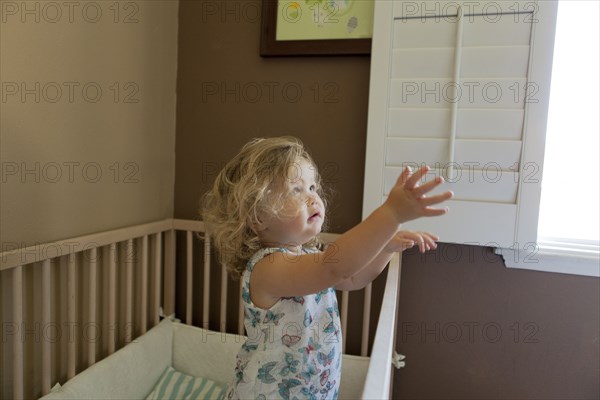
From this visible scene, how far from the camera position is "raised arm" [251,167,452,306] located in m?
0.48

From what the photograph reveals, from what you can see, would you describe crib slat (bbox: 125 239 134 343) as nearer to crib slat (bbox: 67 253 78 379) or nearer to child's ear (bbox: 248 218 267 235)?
crib slat (bbox: 67 253 78 379)

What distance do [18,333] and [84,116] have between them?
0.57m

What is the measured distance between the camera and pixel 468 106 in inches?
43.6

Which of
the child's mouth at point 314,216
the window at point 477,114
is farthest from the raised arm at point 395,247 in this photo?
the window at point 477,114

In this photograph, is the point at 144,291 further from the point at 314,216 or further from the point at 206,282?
the point at 314,216

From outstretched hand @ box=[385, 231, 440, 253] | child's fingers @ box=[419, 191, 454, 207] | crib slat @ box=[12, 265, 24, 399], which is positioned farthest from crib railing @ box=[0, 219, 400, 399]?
child's fingers @ box=[419, 191, 454, 207]

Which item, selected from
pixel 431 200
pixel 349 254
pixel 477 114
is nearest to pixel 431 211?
pixel 431 200

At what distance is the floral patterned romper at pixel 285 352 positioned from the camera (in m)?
0.72

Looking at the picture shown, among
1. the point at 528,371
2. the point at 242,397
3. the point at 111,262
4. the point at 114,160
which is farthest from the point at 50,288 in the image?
the point at 528,371

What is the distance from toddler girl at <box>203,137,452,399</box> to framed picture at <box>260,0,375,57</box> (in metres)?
0.69

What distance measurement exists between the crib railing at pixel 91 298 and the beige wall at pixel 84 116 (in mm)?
69

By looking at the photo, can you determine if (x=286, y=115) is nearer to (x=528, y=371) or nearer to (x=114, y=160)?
(x=114, y=160)

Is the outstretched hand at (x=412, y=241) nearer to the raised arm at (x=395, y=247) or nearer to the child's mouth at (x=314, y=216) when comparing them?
the raised arm at (x=395, y=247)

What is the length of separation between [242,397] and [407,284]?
761mm
